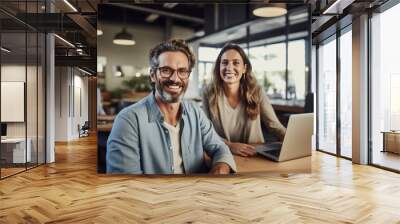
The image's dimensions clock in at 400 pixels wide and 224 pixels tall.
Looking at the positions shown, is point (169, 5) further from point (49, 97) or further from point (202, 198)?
point (49, 97)

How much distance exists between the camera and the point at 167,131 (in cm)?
561

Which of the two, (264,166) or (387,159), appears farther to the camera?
(387,159)

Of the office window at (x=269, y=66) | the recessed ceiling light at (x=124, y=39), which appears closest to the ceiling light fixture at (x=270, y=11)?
the office window at (x=269, y=66)

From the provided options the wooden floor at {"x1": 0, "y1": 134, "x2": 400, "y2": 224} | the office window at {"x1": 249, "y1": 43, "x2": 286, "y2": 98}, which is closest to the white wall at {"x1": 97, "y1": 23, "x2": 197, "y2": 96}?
the office window at {"x1": 249, "y1": 43, "x2": 286, "y2": 98}

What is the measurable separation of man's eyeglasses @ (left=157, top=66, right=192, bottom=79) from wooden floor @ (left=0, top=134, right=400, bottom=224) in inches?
62.2

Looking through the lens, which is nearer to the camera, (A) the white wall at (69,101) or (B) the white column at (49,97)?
(B) the white column at (49,97)

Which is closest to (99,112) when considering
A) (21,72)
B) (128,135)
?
(128,135)

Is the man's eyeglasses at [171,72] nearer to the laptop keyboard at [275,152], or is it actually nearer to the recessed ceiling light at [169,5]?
the recessed ceiling light at [169,5]

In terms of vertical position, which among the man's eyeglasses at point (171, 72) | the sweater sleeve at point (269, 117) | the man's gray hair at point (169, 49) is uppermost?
the man's gray hair at point (169, 49)

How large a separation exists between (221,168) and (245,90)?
4.15 ft

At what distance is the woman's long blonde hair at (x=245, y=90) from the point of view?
5832mm

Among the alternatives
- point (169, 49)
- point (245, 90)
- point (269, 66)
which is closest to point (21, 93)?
point (169, 49)

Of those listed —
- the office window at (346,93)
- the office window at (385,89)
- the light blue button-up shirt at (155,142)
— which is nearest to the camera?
the light blue button-up shirt at (155,142)

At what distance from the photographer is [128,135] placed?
5578 mm
